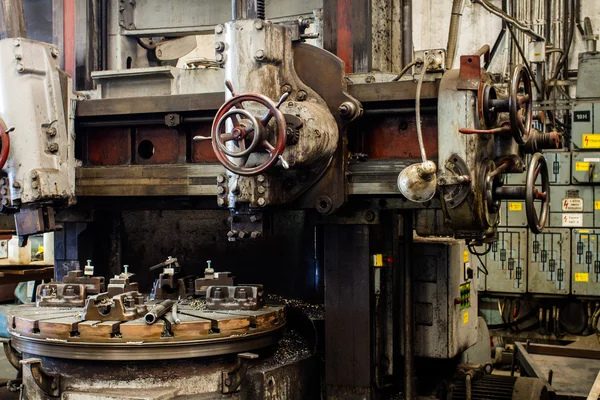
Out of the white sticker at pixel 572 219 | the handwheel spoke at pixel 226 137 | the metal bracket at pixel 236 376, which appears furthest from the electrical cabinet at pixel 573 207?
the handwheel spoke at pixel 226 137


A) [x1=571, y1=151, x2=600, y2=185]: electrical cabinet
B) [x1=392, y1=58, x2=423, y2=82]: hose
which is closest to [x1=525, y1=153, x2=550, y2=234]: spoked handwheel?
[x1=392, y1=58, x2=423, y2=82]: hose

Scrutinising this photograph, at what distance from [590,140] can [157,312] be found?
4.83 meters

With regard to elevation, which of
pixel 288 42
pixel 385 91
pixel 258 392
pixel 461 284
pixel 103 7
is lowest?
pixel 258 392

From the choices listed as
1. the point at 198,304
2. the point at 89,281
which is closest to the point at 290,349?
the point at 198,304

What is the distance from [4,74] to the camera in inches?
98.7

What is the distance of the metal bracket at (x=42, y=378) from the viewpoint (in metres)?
2.21

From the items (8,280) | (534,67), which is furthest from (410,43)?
(534,67)

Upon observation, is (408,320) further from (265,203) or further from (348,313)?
(265,203)

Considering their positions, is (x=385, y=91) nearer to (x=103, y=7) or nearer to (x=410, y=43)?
(x=410, y=43)

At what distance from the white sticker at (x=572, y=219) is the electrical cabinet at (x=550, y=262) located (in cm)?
7

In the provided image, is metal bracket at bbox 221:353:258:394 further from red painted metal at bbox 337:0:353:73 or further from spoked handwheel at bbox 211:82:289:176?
red painted metal at bbox 337:0:353:73

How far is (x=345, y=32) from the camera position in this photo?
2.62 m

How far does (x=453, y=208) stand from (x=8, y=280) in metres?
3.84

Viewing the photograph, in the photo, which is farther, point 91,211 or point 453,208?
point 91,211
